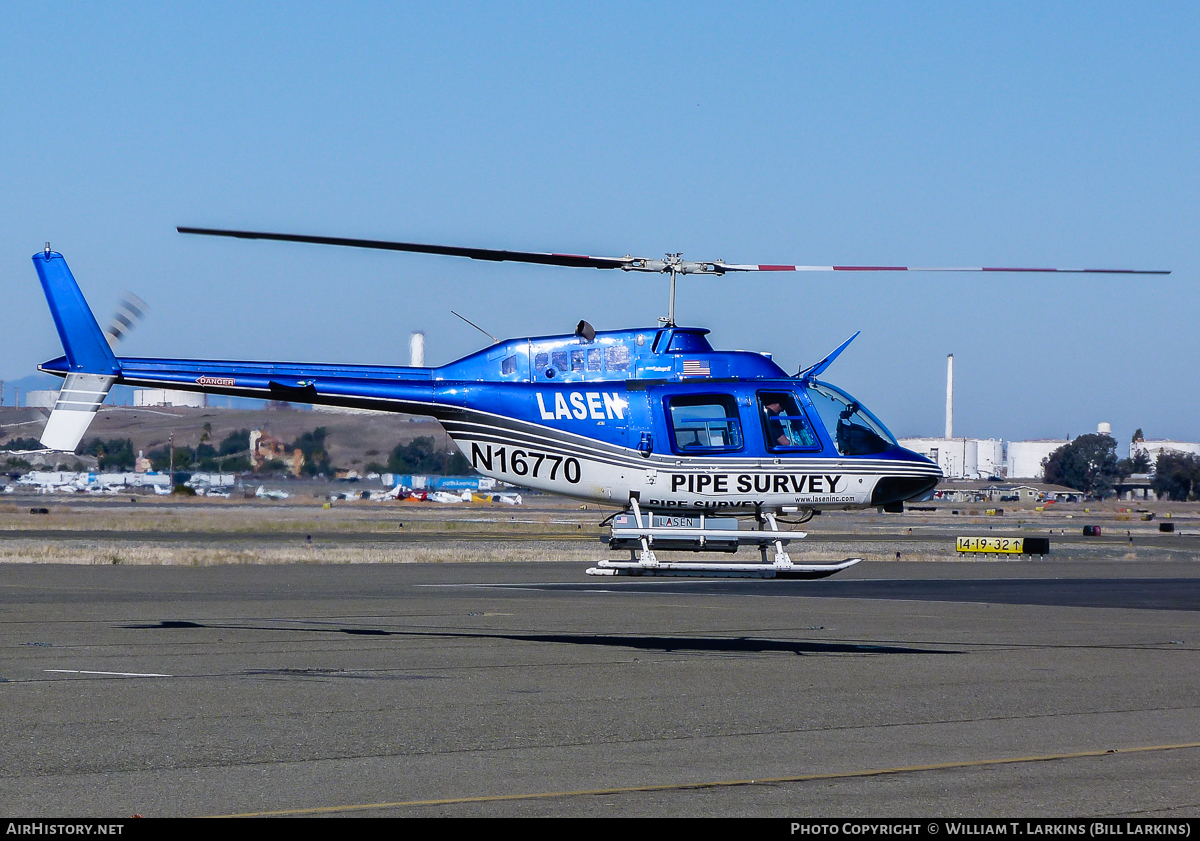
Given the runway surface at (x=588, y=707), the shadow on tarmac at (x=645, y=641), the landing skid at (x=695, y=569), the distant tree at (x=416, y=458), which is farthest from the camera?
the distant tree at (x=416, y=458)

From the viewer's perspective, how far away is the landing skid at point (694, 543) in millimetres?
17750

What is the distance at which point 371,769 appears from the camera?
1127 centimetres

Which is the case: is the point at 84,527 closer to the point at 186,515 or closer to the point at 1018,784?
the point at 186,515

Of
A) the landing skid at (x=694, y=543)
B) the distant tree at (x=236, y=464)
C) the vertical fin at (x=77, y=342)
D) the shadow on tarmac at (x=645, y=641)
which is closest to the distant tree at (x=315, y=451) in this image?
the distant tree at (x=236, y=464)

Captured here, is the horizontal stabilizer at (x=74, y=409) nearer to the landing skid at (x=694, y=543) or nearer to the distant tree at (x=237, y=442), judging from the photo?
the landing skid at (x=694, y=543)

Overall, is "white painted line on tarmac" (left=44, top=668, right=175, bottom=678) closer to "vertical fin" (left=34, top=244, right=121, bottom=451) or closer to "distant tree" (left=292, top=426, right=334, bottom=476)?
"vertical fin" (left=34, top=244, right=121, bottom=451)

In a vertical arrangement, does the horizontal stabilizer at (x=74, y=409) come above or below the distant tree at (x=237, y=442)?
below

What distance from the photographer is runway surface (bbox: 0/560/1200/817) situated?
1034 cm

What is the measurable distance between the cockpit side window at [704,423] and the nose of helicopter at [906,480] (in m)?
2.25

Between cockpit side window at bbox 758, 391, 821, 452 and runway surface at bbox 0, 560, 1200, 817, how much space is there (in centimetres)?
334

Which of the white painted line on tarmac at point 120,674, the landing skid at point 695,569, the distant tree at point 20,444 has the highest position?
the distant tree at point 20,444

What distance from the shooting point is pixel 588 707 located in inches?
598

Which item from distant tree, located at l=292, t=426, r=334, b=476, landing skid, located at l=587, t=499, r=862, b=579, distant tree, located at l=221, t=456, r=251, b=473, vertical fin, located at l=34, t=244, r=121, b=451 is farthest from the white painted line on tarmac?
distant tree, located at l=221, t=456, r=251, b=473

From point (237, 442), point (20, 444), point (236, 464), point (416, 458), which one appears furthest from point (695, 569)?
point (20, 444)
